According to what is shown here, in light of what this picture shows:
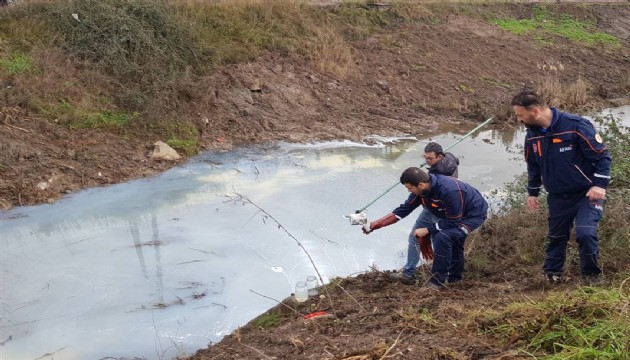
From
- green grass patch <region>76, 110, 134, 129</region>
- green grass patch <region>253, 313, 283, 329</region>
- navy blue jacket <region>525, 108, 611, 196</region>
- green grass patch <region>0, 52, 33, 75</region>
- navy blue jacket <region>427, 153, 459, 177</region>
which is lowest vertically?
green grass patch <region>253, 313, 283, 329</region>

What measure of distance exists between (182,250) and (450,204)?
122 inches

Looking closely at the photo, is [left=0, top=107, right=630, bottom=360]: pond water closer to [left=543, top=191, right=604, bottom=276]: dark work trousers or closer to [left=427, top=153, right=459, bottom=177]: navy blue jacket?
[left=427, top=153, right=459, bottom=177]: navy blue jacket

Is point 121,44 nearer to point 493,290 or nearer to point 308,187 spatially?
point 308,187

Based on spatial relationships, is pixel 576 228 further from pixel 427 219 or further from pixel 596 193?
pixel 427 219

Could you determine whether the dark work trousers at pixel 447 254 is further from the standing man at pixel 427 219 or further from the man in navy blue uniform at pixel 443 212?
the standing man at pixel 427 219

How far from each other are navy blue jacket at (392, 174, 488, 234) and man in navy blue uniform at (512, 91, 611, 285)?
2.18 ft

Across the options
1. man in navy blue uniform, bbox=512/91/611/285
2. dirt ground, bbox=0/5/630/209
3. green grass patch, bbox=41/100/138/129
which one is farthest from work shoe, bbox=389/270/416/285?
green grass patch, bbox=41/100/138/129

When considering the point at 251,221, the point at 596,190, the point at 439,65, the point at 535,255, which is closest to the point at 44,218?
the point at 251,221

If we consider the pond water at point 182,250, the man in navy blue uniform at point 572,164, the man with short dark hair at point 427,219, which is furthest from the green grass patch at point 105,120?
the man in navy blue uniform at point 572,164

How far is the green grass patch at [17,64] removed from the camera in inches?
398

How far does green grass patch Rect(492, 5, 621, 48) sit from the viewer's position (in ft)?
62.7

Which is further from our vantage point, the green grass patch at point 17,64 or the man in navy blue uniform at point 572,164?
the green grass patch at point 17,64

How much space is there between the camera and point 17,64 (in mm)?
10242

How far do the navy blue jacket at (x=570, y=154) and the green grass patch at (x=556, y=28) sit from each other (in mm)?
15522
